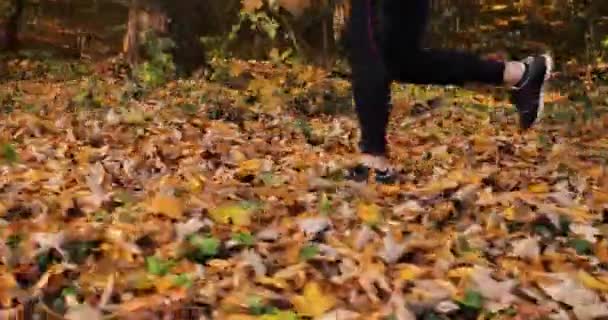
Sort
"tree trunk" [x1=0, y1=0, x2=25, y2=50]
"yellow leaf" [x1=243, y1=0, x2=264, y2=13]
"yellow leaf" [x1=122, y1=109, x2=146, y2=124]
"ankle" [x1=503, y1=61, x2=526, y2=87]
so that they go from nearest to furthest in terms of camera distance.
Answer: "ankle" [x1=503, y1=61, x2=526, y2=87]
"yellow leaf" [x1=122, y1=109, x2=146, y2=124]
"yellow leaf" [x1=243, y1=0, x2=264, y2=13]
"tree trunk" [x1=0, y1=0, x2=25, y2=50]

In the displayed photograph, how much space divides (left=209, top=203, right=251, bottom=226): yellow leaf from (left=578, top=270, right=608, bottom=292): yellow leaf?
978 millimetres

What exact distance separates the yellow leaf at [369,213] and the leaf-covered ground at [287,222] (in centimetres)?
1

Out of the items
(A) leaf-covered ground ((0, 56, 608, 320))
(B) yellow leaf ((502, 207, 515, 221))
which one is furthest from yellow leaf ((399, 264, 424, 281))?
(B) yellow leaf ((502, 207, 515, 221))

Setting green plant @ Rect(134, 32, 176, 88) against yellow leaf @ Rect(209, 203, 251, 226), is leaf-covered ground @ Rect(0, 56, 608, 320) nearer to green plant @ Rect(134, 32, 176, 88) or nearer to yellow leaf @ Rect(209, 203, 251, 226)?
yellow leaf @ Rect(209, 203, 251, 226)

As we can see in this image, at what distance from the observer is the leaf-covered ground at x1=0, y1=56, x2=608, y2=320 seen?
223 centimetres

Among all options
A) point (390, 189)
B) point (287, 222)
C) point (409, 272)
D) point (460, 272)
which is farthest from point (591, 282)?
point (390, 189)

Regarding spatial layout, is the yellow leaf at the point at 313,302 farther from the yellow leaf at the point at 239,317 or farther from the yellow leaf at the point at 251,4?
the yellow leaf at the point at 251,4

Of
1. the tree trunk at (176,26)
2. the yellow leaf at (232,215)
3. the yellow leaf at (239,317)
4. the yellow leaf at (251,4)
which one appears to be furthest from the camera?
the yellow leaf at (251,4)

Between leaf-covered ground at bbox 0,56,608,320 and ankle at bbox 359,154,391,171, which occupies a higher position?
ankle at bbox 359,154,391,171

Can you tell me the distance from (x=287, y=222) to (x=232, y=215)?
0.17m

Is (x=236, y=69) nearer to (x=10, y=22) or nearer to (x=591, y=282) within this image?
(x=10, y=22)

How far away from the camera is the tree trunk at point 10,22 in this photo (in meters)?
10.8

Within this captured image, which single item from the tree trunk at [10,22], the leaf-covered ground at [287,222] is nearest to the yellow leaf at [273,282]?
the leaf-covered ground at [287,222]

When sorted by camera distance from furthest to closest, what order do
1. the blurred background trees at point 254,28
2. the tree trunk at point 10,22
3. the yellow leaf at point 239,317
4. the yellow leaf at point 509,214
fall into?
1. the tree trunk at point 10,22
2. the blurred background trees at point 254,28
3. the yellow leaf at point 509,214
4. the yellow leaf at point 239,317
